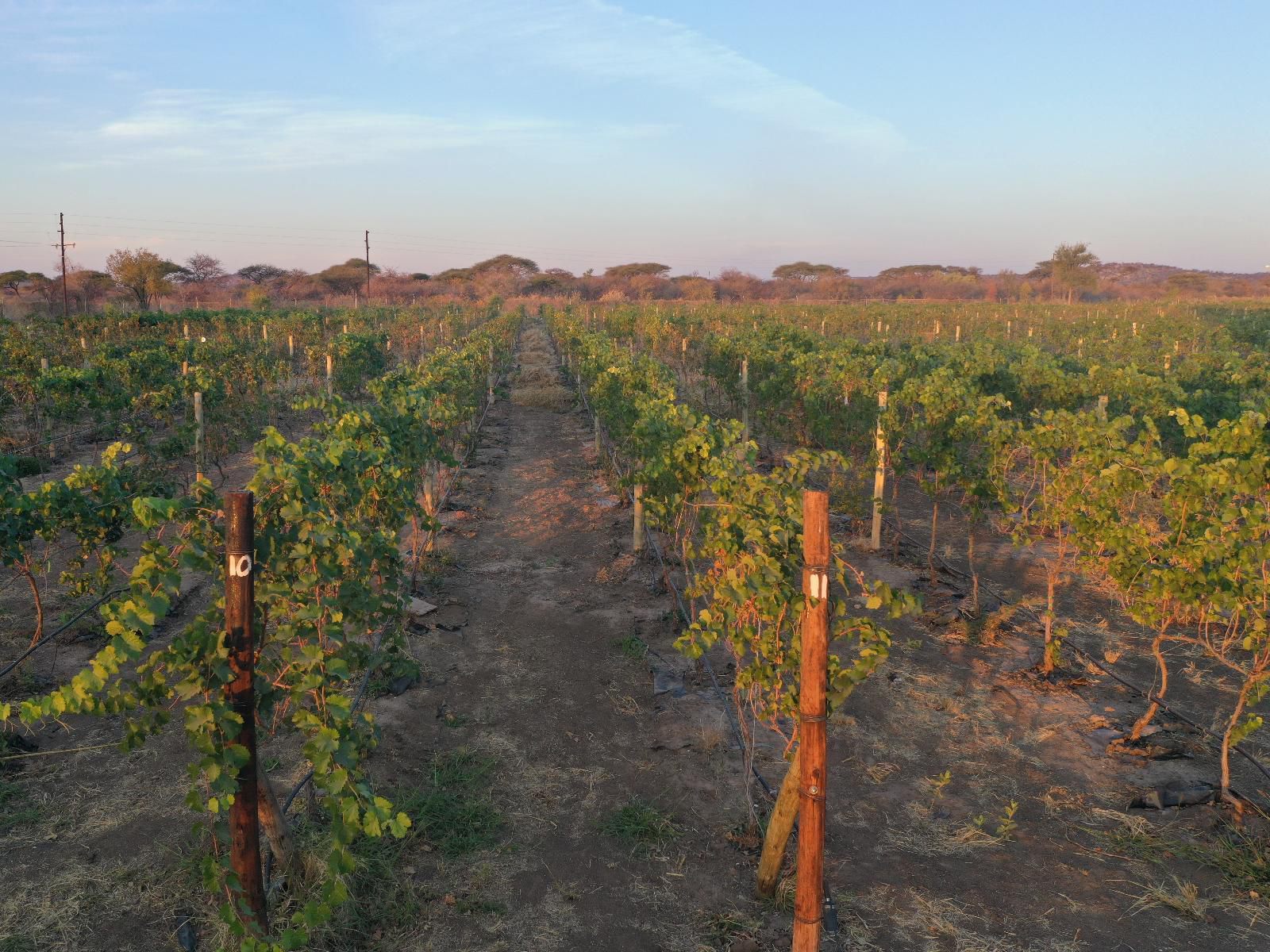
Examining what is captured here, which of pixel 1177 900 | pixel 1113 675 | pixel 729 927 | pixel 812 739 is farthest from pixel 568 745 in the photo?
pixel 1113 675

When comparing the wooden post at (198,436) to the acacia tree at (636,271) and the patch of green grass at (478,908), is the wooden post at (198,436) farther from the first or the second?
the acacia tree at (636,271)

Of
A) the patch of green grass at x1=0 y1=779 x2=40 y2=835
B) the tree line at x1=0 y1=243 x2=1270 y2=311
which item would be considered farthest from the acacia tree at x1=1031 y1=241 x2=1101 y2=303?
the patch of green grass at x1=0 y1=779 x2=40 y2=835

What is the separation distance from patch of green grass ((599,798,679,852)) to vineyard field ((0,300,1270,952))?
0.9 inches

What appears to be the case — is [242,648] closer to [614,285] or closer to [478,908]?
[478,908]

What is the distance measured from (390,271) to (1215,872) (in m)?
102

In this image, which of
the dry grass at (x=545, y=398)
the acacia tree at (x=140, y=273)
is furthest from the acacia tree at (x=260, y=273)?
the dry grass at (x=545, y=398)

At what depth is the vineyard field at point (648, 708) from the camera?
4.00 m

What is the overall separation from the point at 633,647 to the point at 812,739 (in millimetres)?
3896

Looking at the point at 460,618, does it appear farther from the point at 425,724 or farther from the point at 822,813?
the point at 822,813

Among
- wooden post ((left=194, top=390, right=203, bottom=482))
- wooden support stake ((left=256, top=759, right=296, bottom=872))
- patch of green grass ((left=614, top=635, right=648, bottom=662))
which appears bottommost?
patch of green grass ((left=614, top=635, right=648, bottom=662))

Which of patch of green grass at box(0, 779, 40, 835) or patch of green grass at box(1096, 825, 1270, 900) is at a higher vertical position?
patch of green grass at box(1096, 825, 1270, 900)

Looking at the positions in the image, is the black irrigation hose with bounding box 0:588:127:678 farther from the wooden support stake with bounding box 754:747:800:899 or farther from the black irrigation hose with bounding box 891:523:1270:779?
the black irrigation hose with bounding box 891:523:1270:779

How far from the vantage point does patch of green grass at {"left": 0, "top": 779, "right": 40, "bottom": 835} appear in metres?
4.99

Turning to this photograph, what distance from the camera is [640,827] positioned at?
5.03 metres
